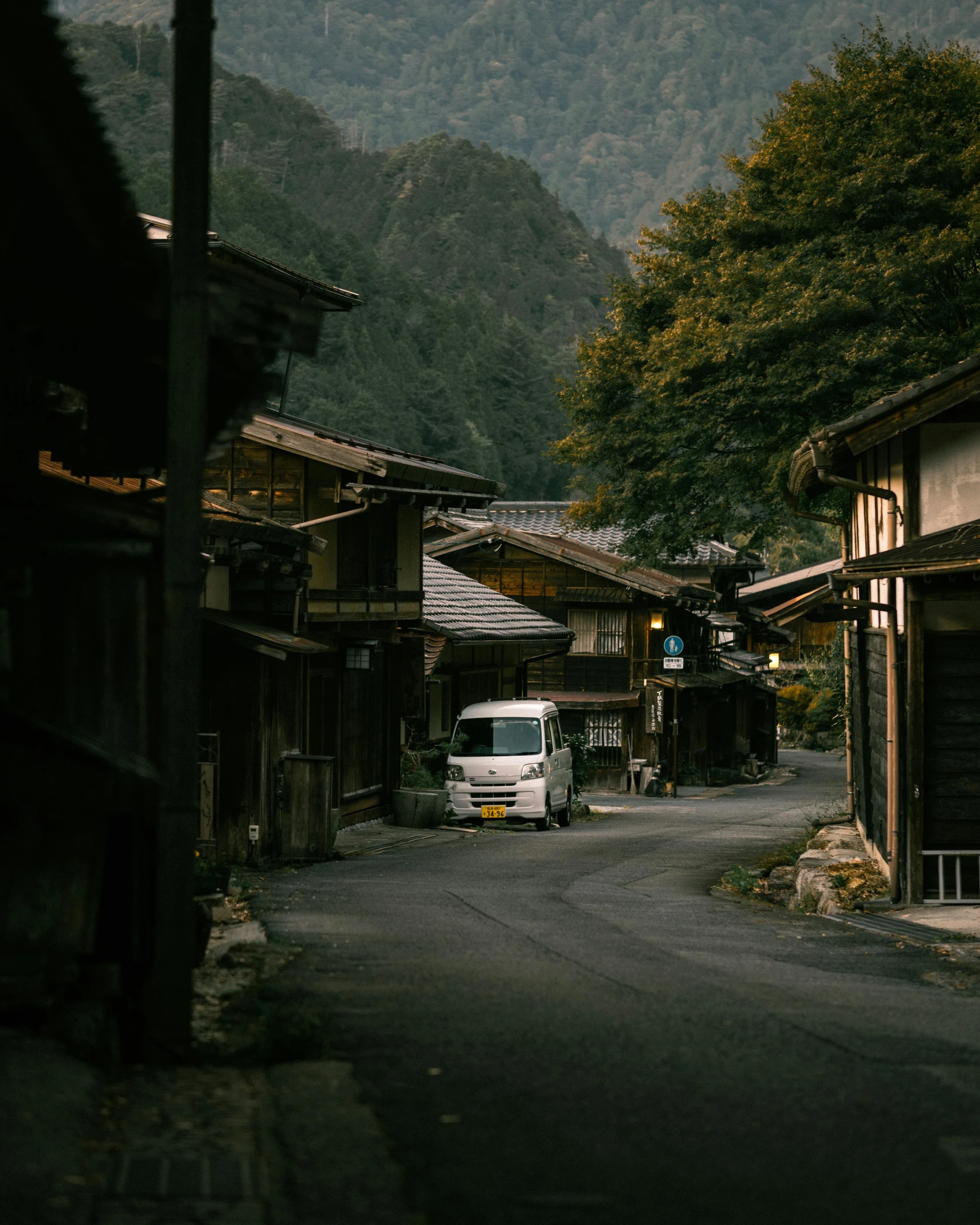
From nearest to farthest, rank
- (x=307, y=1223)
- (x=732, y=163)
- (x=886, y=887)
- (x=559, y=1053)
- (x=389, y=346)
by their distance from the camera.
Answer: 1. (x=307, y=1223)
2. (x=559, y=1053)
3. (x=886, y=887)
4. (x=732, y=163)
5. (x=389, y=346)

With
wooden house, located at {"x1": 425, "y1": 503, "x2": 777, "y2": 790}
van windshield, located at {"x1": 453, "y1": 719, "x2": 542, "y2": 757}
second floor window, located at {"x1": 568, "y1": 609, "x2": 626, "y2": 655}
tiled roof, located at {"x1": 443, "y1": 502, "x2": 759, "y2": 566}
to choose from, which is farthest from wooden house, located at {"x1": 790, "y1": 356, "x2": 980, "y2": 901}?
second floor window, located at {"x1": 568, "y1": 609, "x2": 626, "y2": 655}

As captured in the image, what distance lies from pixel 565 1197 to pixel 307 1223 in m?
0.86

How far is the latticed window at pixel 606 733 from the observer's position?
4006cm

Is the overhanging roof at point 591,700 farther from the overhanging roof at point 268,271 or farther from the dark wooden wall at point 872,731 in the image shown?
the overhanging roof at point 268,271

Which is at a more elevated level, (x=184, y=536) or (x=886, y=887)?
(x=184, y=536)

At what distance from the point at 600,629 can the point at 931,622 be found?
27.9m

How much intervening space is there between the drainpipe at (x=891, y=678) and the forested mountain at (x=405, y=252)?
5498 centimetres

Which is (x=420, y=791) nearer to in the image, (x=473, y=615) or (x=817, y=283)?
(x=473, y=615)

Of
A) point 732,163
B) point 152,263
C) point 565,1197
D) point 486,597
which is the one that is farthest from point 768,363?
point 565,1197

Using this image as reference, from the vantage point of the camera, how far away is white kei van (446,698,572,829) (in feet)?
73.7

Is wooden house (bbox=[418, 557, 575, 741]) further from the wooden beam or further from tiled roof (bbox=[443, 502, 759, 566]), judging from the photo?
tiled roof (bbox=[443, 502, 759, 566])

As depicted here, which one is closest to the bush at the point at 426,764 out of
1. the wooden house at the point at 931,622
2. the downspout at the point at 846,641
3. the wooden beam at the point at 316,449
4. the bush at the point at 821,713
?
the wooden beam at the point at 316,449

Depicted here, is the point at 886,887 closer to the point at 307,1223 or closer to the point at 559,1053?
the point at 559,1053

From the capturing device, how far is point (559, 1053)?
19.6 ft
